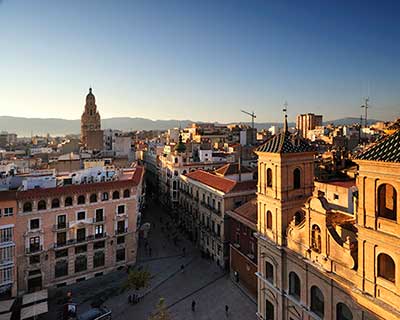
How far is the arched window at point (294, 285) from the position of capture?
24.1 meters

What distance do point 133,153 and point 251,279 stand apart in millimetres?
67366

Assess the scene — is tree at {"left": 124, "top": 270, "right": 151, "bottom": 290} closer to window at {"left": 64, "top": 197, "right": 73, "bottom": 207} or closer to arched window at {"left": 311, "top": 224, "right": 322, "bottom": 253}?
window at {"left": 64, "top": 197, "right": 73, "bottom": 207}

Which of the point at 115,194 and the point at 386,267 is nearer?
the point at 386,267

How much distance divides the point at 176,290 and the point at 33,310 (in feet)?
45.9

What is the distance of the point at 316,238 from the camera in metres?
21.7

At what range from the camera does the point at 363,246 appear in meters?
17.6

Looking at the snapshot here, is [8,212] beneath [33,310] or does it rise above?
above

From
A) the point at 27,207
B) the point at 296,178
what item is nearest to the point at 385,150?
the point at 296,178

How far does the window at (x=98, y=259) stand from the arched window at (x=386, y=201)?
32453mm

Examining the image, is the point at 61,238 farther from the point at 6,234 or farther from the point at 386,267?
the point at 386,267

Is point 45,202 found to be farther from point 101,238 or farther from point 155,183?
point 155,183

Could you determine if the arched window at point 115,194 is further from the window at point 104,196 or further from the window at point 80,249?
the window at point 80,249

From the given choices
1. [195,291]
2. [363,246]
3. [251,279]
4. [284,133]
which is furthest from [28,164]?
[363,246]

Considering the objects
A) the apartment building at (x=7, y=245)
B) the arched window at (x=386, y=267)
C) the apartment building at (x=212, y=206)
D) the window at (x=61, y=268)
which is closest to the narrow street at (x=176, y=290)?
the window at (x=61, y=268)
